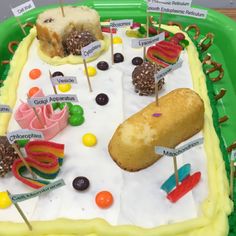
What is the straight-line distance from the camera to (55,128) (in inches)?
55.5

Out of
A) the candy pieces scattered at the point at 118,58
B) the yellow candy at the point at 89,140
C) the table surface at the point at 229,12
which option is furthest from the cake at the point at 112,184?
the table surface at the point at 229,12

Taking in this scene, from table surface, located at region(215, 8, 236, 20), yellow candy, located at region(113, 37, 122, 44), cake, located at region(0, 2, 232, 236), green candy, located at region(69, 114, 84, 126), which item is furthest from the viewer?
table surface, located at region(215, 8, 236, 20)

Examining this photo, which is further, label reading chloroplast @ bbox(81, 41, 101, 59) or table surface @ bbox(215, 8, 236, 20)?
table surface @ bbox(215, 8, 236, 20)

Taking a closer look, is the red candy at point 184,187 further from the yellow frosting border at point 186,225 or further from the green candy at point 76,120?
the green candy at point 76,120

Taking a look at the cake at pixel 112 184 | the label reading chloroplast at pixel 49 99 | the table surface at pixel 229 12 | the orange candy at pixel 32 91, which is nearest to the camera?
the cake at pixel 112 184

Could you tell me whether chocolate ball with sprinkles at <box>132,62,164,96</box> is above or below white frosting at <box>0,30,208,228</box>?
above

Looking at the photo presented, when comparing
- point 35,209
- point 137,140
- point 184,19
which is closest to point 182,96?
point 137,140

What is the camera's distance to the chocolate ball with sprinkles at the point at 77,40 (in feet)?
5.49

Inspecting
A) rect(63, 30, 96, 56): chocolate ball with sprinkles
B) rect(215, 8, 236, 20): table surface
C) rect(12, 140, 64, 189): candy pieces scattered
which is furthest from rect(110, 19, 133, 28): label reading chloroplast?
rect(215, 8, 236, 20): table surface

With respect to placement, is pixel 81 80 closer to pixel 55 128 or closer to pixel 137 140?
pixel 55 128

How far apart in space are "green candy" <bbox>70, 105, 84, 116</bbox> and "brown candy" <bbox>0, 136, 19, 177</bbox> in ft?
0.90

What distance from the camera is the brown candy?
126 cm

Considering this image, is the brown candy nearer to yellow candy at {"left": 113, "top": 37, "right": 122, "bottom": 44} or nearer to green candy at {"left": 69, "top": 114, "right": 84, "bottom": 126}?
green candy at {"left": 69, "top": 114, "right": 84, "bottom": 126}

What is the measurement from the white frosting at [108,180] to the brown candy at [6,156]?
0.04 metres
